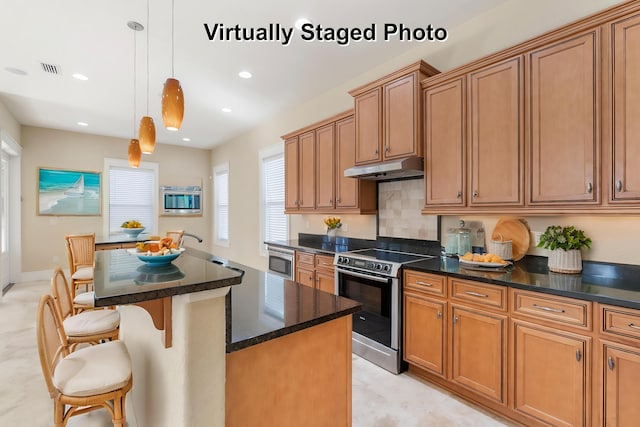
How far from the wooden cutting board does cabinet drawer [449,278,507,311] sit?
1.91 feet

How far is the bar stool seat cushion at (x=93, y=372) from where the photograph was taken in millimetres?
1413

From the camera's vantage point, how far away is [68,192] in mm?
6258

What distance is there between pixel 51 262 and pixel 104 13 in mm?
5693

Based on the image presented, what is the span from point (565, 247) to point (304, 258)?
2.51 meters

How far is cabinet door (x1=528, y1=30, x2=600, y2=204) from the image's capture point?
1871 millimetres

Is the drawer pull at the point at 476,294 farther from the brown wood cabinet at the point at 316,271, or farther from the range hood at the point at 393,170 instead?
the brown wood cabinet at the point at 316,271

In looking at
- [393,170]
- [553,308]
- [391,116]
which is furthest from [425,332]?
[391,116]

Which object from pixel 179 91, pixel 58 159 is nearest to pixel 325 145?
pixel 179 91

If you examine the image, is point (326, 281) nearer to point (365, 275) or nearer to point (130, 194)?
point (365, 275)

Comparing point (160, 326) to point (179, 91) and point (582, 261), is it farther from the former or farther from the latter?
point (582, 261)

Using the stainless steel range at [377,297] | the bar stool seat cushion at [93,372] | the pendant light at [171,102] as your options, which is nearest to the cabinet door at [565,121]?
the stainless steel range at [377,297]

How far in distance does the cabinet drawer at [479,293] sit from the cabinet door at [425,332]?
0.16 m

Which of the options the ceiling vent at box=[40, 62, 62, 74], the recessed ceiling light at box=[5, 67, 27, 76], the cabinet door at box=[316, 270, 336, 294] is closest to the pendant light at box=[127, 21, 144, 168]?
the ceiling vent at box=[40, 62, 62, 74]

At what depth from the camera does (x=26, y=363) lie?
9.30ft
